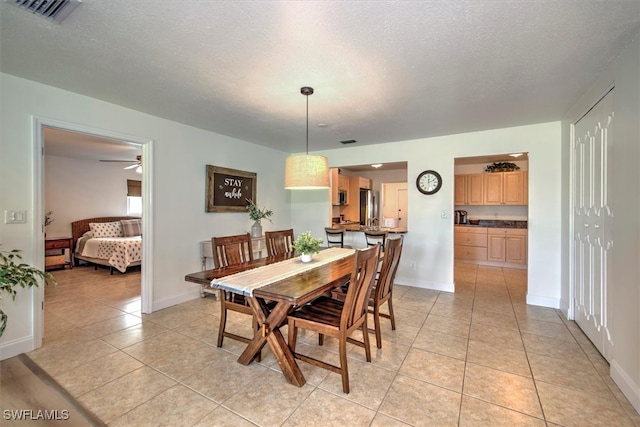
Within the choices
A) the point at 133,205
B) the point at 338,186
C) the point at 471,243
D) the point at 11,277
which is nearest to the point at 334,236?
the point at 338,186

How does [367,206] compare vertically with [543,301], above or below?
above

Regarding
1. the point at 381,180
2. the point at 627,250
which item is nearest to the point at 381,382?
the point at 627,250

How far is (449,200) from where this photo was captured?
13.6 ft

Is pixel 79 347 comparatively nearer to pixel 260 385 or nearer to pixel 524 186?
pixel 260 385

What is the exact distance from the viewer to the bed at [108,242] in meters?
5.07

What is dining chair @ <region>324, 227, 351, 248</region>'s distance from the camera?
4.49 metres

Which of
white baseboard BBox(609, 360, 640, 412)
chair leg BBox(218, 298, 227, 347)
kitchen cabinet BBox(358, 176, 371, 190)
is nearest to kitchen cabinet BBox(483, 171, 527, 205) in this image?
kitchen cabinet BBox(358, 176, 371, 190)

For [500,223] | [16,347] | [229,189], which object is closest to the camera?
[16,347]

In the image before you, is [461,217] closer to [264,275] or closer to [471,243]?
[471,243]

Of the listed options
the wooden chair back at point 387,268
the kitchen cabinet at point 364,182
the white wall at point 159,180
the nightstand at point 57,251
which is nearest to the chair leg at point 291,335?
the wooden chair back at point 387,268

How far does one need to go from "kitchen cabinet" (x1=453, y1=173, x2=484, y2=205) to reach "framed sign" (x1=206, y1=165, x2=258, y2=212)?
4.64 meters

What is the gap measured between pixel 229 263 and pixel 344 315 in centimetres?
132

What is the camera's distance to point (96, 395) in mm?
1852

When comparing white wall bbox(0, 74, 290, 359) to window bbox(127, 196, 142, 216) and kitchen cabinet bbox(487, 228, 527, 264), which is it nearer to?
window bbox(127, 196, 142, 216)
